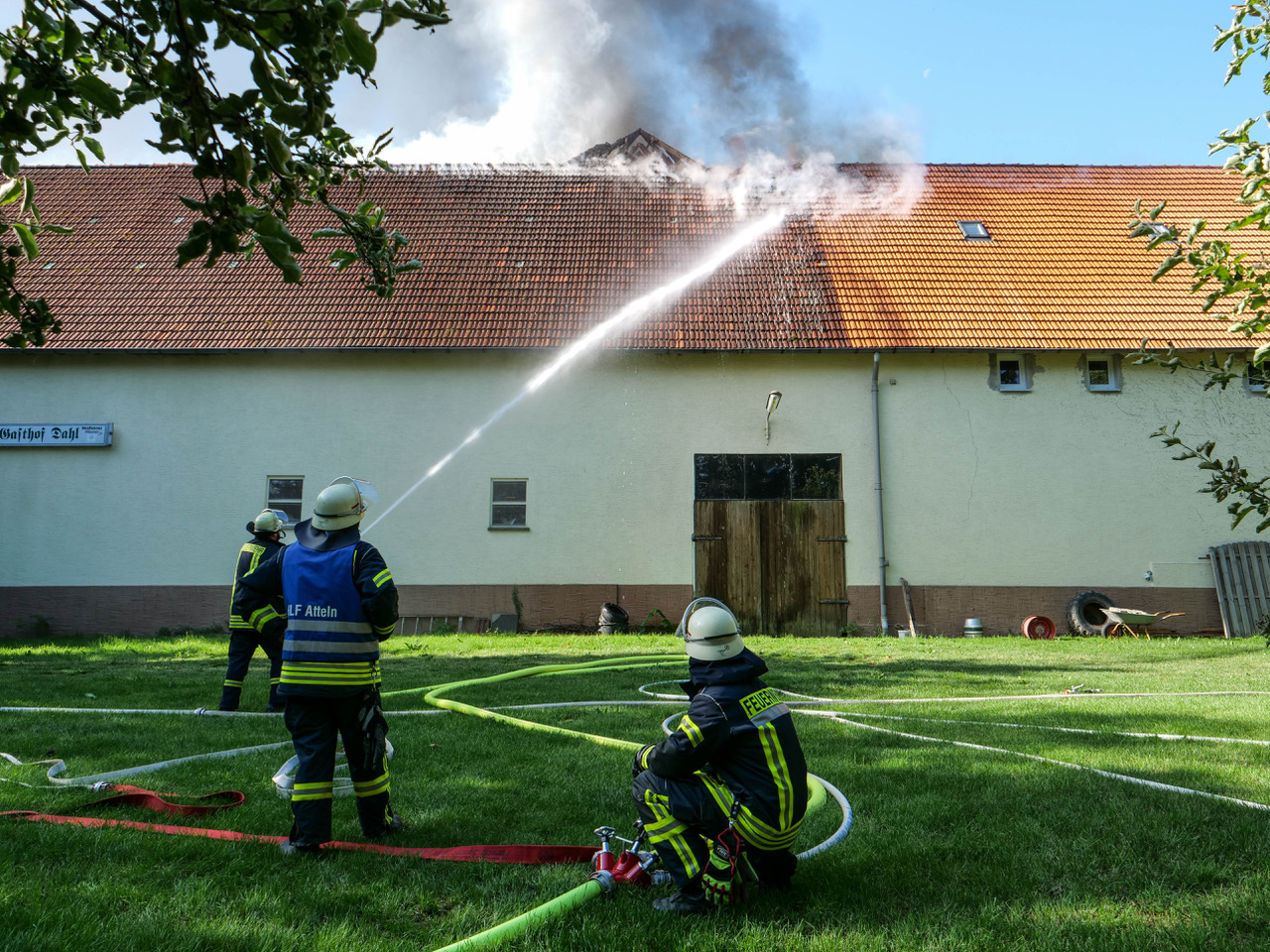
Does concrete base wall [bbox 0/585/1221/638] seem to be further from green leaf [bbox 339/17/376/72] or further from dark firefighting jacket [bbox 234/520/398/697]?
green leaf [bbox 339/17/376/72]

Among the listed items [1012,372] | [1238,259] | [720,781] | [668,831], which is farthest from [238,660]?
[1012,372]

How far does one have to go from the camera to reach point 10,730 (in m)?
6.77

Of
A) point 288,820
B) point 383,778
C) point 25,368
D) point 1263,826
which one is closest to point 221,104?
point 383,778

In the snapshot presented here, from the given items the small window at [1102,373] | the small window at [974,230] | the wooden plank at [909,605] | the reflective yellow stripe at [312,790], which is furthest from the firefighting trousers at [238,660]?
the small window at [974,230]

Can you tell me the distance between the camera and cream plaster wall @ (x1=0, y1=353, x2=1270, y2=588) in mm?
16703

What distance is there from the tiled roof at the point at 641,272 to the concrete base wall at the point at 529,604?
464 cm

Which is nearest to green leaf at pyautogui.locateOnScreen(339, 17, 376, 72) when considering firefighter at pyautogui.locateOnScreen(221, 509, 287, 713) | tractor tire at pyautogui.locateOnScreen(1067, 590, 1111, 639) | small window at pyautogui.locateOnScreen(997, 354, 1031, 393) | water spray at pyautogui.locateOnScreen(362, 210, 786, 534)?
firefighter at pyautogui.locateOnScreen(221, 509, 287, 713)

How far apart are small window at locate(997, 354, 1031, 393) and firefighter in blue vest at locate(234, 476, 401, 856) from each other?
15.5m

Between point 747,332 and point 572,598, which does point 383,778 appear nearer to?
point 572,598

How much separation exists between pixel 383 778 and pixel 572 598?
12.4 m

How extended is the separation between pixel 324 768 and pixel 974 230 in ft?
64.9

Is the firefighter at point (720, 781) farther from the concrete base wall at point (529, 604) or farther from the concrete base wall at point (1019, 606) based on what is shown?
the concrete base wall at point (1019, 606)

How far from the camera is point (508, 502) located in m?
17.0

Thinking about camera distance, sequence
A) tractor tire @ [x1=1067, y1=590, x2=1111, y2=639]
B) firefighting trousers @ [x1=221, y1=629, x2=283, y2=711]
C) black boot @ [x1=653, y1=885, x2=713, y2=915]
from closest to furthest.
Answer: black boot @ [x1=653, y1=885, x2=713, y2=915]
firefighting trousers @ [x1=221, y1=629, x2=283, y2=711]
tractor tire @ [x1=1067, y1=590, x2=1111, y2=639]
